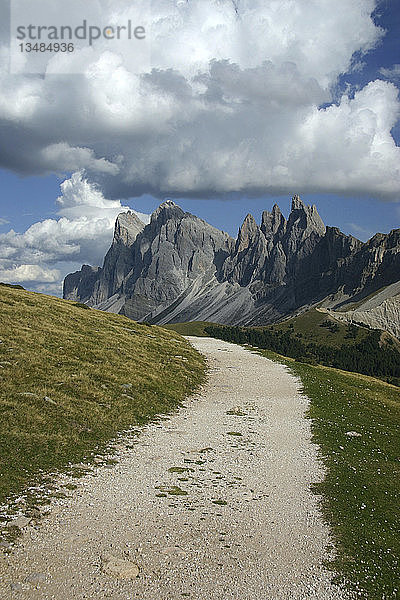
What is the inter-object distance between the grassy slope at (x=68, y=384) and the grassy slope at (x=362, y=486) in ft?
32.4

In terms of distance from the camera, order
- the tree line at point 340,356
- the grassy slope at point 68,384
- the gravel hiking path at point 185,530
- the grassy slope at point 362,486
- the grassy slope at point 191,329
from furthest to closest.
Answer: the tree line at point 340,356, the grassy slope at point 191,329, the grassy slope at point 68,384, the grassy slope at point 362,486, the gravel hiking path at point 185,530

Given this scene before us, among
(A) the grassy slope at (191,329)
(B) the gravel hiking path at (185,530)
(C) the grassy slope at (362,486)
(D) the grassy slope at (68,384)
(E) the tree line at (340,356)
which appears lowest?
(E) the tree line at (340,356)

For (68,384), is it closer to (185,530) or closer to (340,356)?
(185,530)

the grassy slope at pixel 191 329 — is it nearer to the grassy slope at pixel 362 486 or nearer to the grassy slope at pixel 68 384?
the grassy slope at pixel 68 384

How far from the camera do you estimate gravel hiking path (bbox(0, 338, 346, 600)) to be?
1008 centimetres

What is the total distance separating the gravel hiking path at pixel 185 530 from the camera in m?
10.1

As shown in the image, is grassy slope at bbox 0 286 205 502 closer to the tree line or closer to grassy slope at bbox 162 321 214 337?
grassy slope at bbox 162 321 214 337

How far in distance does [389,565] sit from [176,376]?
24839mm

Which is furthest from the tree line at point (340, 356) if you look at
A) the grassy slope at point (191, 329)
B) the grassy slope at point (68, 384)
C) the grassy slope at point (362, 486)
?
the grassy slope at point (362, 486)

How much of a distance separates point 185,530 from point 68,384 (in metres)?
14.7

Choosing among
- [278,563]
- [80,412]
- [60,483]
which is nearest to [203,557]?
[278,563]

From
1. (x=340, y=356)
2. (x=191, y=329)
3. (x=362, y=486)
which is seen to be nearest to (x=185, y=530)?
(x=362, y=486)

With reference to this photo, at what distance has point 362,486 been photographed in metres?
16.6

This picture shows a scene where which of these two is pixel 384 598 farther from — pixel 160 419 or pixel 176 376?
pixel 176 376
